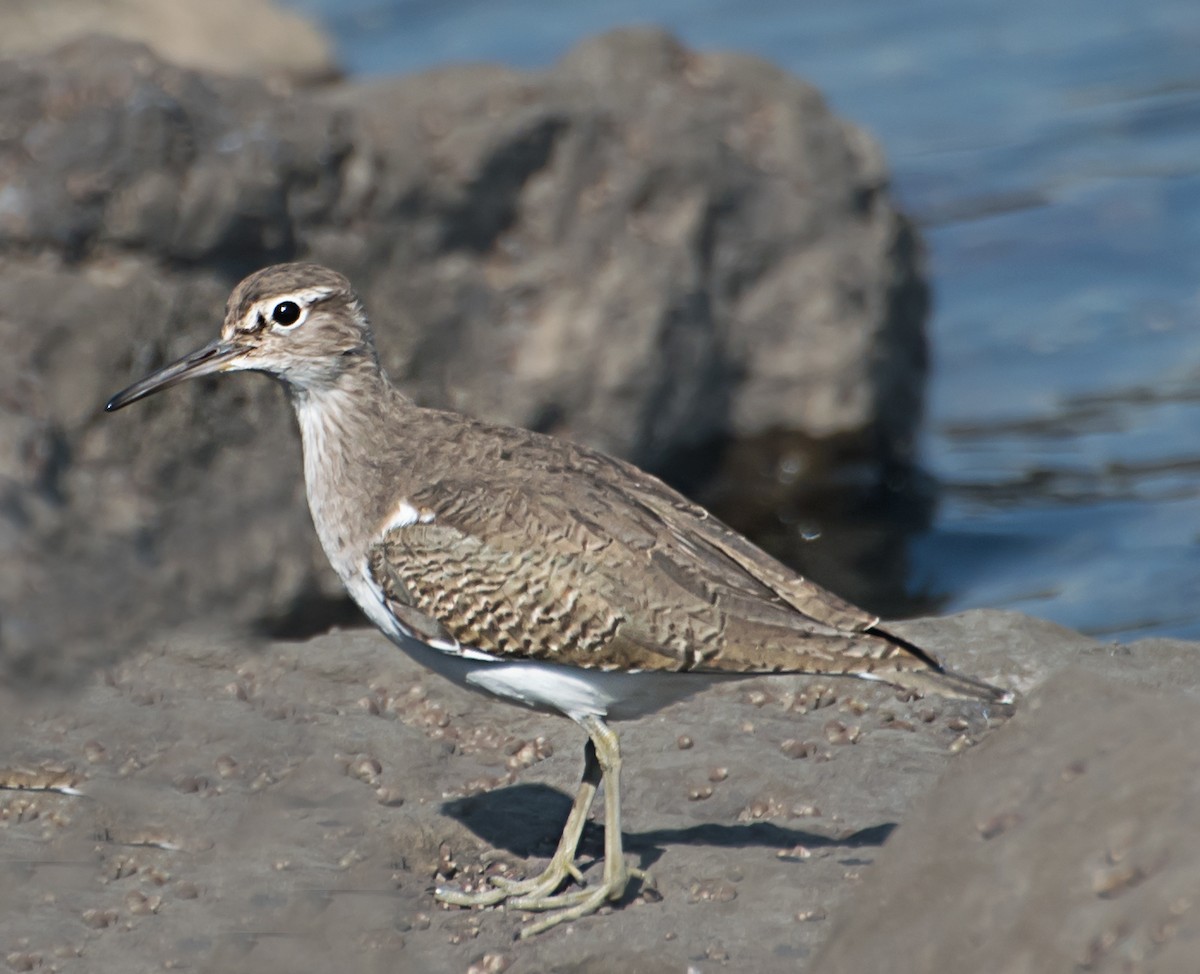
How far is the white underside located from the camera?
659 centimetres

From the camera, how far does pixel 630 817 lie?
7129mm

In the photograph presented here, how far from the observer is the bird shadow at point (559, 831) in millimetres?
6699

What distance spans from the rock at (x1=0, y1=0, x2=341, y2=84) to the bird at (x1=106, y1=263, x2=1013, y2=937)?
41.3ft

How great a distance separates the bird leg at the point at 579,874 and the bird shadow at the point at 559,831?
0.81 ft

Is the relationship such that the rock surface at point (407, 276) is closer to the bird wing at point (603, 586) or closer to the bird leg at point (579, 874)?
the bird wing at point (603, 586)

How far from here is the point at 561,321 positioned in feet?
38.7

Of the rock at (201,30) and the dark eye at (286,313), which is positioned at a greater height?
the rock at (201,30)

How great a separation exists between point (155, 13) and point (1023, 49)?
10557 mm

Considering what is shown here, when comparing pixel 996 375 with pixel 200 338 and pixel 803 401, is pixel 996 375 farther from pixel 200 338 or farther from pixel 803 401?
pixel 200 338

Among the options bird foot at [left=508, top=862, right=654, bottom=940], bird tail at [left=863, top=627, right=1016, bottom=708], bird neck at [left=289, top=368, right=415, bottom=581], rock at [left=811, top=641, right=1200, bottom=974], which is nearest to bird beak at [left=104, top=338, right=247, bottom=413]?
bird neck at [left=289, top=368, right=415, bottom=581]

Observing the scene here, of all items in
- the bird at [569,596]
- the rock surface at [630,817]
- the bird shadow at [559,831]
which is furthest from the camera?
the bird shadow at [559,831]

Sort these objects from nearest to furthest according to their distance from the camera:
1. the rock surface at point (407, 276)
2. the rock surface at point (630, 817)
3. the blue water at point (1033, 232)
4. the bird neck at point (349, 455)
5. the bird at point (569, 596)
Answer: the rock surface at point (630, 817), the bird at point (569, 596), the bird neck at point (349, 455), the rock surface at point (407, 276), the blue water at point (1033, 232)

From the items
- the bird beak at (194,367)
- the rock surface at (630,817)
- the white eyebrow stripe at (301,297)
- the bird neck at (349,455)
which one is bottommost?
the rock surface at (630,817)

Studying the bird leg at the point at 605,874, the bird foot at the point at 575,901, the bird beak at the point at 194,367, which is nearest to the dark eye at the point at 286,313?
the bird beak at the point at 194,367
